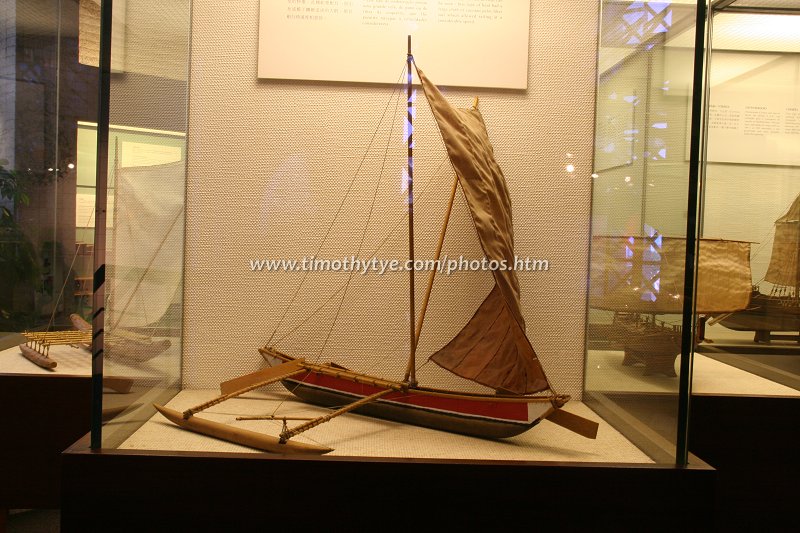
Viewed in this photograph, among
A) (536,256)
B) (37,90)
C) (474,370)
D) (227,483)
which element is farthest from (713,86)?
(37,90)

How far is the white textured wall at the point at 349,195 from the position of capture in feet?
6.81

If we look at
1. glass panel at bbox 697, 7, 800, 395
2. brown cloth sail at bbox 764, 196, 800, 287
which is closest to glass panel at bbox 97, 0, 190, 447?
glass panel at bbox 697, 7, 800, 395

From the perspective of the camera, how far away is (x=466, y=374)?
6.57 feet

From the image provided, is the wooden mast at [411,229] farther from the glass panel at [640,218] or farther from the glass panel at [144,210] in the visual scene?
the glass panel at [144,210]

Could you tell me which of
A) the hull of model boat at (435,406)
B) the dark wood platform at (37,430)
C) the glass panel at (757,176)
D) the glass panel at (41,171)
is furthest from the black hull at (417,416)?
the glass panel at (757,176)

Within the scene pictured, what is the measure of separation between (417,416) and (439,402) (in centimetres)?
9

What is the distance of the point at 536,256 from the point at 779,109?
1207 mm

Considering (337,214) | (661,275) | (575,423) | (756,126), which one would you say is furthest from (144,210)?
(756,126)

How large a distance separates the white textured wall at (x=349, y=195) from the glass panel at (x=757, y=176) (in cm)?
68

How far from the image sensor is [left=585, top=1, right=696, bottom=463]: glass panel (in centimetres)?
164

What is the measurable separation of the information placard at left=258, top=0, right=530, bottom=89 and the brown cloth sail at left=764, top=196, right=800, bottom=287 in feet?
4.10

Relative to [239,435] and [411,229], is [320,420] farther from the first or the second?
[411,229]

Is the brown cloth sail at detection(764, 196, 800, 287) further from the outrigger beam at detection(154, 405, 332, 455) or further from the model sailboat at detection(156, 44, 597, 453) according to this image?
the outrigger beam at detection(154, 405, 332, 455)

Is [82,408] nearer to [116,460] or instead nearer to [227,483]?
[116,460]
